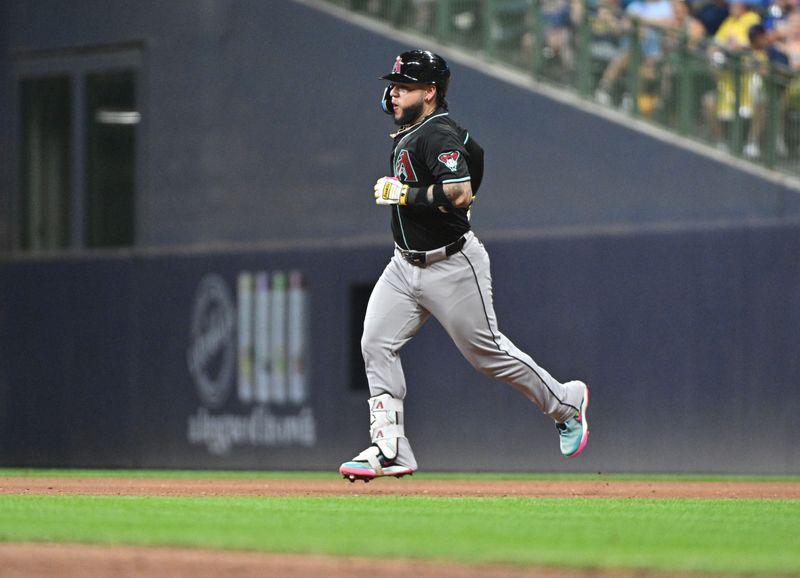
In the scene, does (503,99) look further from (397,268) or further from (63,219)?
(397,268)

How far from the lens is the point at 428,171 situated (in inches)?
337

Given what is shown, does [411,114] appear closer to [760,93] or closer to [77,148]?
[760,93]

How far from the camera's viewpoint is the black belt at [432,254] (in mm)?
8523

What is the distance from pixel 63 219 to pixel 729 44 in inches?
330

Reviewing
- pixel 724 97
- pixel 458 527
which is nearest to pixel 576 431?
pixel 458 527

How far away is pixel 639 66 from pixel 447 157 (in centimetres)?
702

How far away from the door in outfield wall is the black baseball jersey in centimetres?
1049

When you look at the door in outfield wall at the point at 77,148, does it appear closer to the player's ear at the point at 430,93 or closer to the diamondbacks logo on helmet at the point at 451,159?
the player's ear at the point at 430,93

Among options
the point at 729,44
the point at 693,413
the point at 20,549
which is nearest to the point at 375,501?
Answer: the point at 20,549

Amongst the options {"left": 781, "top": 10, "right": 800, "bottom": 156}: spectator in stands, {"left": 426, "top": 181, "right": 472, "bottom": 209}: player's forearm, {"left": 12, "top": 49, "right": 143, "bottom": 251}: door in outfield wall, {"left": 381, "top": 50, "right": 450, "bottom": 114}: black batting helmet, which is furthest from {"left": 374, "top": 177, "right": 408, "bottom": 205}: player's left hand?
{"left": 12, "top": 49, "right": 143, "bottom": 251}: door in outfield wall

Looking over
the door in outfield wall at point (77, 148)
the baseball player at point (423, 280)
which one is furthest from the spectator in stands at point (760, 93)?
the door in outfield wall at point (77, 148)

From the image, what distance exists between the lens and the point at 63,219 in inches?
755

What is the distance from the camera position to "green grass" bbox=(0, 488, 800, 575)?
5.65 m

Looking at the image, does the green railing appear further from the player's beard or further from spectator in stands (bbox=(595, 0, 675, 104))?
the player's beard
